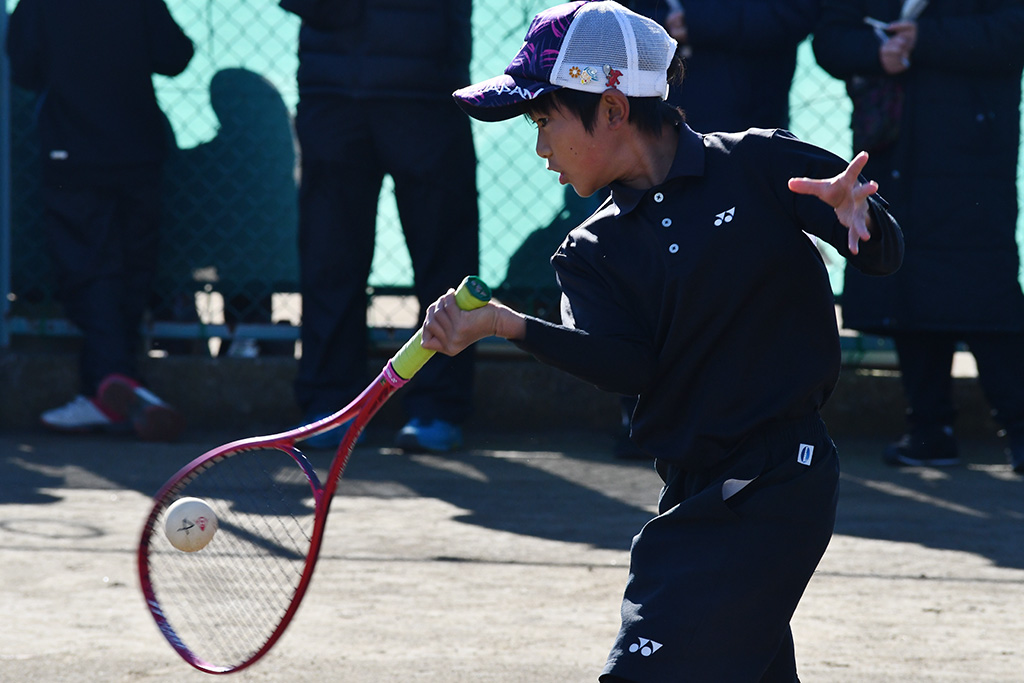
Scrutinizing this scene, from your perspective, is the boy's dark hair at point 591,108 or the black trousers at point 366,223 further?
the black trousers at point 366,223

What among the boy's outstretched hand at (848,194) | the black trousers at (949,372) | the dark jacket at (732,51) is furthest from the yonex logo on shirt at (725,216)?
the black trousers at (949,372)

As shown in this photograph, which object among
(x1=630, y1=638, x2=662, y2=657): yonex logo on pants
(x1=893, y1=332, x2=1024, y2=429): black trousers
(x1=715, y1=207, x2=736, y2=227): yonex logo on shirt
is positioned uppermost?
(x1=715, y1=207, x2=736, y2=227): yonex logo on shirt

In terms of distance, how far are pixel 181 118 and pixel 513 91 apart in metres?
3.98

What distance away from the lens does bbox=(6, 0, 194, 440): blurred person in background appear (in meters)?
5.55

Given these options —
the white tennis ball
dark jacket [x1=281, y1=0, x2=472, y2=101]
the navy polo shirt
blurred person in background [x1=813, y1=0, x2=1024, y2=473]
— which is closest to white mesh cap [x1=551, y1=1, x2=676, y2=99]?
the navy polo shirt

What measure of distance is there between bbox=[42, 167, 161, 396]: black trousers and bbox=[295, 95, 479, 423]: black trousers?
2.64 ft

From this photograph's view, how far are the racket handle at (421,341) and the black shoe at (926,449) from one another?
10.7 ft

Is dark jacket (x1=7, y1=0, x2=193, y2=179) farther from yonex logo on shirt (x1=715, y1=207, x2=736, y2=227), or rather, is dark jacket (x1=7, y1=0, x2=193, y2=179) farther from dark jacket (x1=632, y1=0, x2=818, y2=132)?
→ yonex logo on shirt (x1=715, y1=207, x2=736, y2=227)

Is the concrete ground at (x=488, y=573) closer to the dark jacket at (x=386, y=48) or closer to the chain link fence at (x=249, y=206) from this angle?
the chain link fence at (x=249, y=206)

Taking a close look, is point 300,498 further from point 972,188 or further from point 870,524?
point 972,188

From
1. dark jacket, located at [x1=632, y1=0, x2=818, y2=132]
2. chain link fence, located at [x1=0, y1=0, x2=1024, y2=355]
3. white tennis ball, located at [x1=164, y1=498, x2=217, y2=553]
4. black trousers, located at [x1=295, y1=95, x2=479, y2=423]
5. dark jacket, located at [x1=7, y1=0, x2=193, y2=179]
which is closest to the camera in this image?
white tennis ball, located at [x1=164, y1=498, x2=217, y2=553]

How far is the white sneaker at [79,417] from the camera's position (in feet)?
18.5

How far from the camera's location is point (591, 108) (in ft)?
7.27

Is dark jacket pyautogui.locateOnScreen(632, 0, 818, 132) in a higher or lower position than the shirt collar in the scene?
higher
